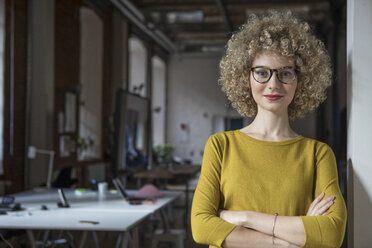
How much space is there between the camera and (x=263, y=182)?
156cm

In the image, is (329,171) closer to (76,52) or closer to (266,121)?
(266,121)

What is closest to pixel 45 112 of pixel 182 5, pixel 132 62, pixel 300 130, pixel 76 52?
pixel 76 52

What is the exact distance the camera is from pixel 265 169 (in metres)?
1.57

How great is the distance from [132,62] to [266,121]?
1209cm

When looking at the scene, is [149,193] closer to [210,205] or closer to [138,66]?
[210,205]

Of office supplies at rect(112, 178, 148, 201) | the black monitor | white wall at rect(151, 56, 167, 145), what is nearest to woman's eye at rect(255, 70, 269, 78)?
the black monitor

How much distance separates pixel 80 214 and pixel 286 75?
1.92 m

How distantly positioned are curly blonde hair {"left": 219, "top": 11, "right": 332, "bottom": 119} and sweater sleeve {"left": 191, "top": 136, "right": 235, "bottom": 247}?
9.3 inches

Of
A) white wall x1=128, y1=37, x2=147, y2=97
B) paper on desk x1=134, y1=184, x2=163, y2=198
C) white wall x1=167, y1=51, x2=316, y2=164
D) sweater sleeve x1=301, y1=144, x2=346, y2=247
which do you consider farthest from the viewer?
white wall x1=167, y1=51, x2=316, y2=164

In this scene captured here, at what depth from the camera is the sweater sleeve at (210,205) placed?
59.6 inches

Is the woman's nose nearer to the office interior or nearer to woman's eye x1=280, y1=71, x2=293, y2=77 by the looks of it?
woman's eye x1=280, y1=71, x2=293, y2=77

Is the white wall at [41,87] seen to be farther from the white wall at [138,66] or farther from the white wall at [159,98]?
the white wall at [159,98]

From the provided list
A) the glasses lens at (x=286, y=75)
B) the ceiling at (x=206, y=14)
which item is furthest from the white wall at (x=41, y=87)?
the glasses lens at (x=286, y=75)

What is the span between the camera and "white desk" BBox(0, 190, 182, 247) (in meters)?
2.60
